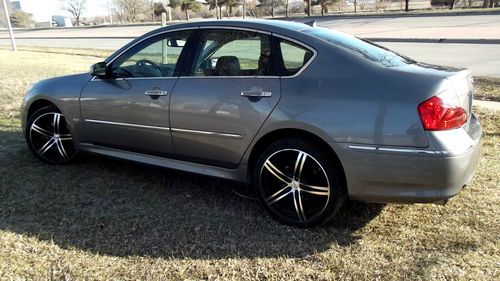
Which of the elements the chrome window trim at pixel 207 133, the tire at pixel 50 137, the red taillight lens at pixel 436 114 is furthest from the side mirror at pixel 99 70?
the red taillight lens at pixel 436 114

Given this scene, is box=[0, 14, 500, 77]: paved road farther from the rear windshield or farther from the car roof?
the car roof

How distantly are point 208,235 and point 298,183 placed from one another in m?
0.78

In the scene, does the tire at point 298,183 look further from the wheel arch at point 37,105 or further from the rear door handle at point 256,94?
the wheel arch at point 37,105

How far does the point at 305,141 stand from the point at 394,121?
2.22 ft

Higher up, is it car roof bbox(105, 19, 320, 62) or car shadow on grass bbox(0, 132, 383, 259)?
car roof bbox(105, 19, 320, 62)

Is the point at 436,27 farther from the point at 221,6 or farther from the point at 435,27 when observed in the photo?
the point at 221,6

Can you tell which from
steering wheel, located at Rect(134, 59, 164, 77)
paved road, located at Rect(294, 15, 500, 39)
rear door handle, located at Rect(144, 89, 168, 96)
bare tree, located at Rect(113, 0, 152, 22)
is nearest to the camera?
rear door handle, located at Rect(144, 89, 168, 96)

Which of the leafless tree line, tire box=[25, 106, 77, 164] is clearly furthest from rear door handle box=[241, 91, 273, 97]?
the leafless tree line

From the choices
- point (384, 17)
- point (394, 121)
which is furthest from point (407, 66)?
point (384, 17)

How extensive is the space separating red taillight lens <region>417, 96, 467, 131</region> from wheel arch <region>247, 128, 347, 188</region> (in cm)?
65

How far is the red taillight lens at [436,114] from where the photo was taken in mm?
3049

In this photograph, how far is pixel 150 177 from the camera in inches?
186

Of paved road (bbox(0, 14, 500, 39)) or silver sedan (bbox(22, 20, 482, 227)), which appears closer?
silver sedan (bbox(22, 20, 482, 227))

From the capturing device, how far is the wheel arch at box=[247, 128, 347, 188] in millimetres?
3416
